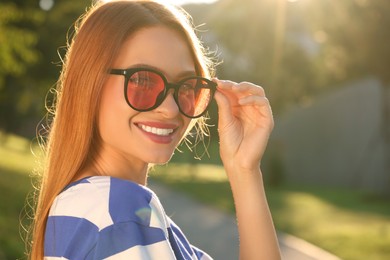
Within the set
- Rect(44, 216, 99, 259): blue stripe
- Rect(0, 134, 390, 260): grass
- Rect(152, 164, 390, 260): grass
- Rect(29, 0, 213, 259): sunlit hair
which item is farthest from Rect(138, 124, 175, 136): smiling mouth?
Rect(152, 164, 390, 260): grass

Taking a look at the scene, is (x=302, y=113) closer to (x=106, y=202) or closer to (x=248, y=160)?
(x=248, y=160)

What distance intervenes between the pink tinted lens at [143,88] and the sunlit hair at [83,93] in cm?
8

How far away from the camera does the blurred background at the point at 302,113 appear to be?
44.8ft

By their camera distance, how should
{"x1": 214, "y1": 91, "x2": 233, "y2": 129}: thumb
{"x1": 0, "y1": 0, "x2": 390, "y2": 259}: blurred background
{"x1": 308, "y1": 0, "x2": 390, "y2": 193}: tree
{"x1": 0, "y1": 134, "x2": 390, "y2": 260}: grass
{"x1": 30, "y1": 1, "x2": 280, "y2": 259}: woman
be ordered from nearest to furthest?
{"x1": 30, "y1": 1, "x2": 280, "y2": 259}: woman < {"x1": 214, "y1": 91, "x2": 233, "y2": 129}: thumb < {"x1": 0, "y1": 134, "x2": 390, "y2": 260}: grass < {"x1": 0, "y1": 0, "x2": 390, "y2": 259}: blurred background < {"x1": 308, "y1": 0, "x2": 390, "y2": 193}: tree

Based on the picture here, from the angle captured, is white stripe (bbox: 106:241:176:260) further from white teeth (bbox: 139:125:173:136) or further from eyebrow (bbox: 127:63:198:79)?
eyebrow (bbox: 127:63:198:79)

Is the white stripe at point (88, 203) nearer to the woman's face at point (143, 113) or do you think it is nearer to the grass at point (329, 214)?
the woman's face at point (143, 113)

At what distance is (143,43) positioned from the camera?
2.22m

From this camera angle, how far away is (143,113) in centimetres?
227

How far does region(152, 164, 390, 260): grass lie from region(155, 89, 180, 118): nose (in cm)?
877

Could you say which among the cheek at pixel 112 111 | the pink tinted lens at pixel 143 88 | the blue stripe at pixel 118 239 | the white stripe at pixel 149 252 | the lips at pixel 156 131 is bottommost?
the white stripe at pixel 149 252

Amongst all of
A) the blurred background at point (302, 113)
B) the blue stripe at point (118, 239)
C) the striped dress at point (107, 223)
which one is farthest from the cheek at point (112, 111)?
the blurred background at point (302, 113)

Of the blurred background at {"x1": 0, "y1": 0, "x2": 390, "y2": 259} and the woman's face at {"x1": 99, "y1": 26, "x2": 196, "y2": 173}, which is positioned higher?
the woman's face at {"x1": 99, "y1": 26, "x2": 196, "y2": 173}

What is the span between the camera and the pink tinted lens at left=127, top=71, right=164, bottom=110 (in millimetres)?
2217

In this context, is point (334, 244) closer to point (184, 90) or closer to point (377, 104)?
point (184, 90)
